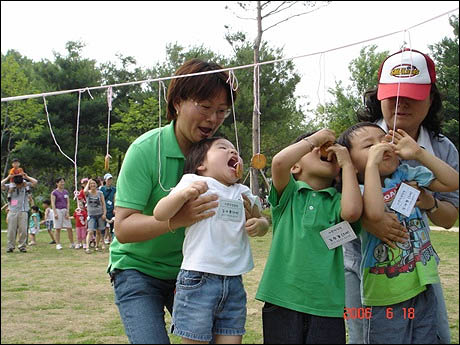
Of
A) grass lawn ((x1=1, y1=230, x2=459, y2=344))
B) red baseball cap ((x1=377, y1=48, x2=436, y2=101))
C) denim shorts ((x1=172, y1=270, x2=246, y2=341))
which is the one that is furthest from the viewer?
grass lawn ((x1=1, y1=230, x2=459, y2=344))

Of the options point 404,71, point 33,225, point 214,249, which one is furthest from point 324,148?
point 33,225

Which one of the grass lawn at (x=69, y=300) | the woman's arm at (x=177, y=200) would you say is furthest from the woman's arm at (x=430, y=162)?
the grass lawn at (x=69, y=300)

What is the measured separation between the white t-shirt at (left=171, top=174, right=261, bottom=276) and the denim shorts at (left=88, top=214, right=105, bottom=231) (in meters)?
7.83

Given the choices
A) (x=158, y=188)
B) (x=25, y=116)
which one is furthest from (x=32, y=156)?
(x=158, y=188)

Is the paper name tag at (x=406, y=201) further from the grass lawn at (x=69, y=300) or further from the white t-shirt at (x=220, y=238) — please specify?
the grass lawn at (x=69, y=300)

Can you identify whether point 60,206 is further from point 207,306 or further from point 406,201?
point 406,201

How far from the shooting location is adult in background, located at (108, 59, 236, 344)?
2.08m

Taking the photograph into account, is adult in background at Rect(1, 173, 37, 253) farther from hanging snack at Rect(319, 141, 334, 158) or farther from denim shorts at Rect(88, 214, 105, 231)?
hanging snack at Rect(319, 141, 334, 158)

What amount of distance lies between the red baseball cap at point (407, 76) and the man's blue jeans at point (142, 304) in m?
1.20

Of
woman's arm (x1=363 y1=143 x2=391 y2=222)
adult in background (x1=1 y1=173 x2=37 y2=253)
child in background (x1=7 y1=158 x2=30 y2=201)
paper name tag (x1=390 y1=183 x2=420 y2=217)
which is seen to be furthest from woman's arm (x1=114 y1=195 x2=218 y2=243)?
adult in background (x1=1 y1=173 x2=37 y2=253)

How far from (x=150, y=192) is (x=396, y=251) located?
99cm

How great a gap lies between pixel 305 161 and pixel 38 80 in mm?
17949

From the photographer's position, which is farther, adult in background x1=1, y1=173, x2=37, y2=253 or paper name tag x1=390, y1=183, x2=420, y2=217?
adult in background x1=1, y1=173, x2=37, y2=253

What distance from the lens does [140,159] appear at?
7.21 feet
